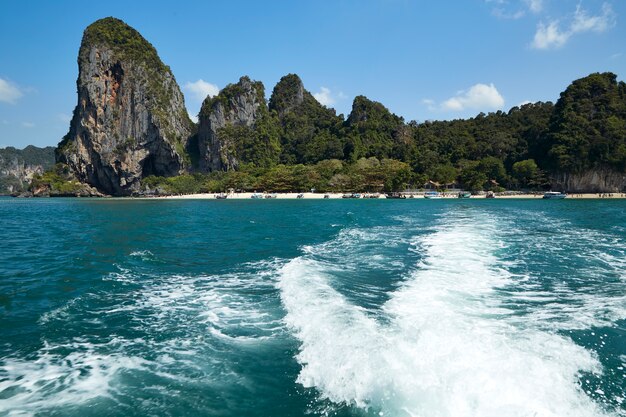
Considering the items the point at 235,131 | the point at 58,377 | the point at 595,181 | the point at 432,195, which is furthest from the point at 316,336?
the point at 235,131

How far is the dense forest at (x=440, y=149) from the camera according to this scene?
93.6m

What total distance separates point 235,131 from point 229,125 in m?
3.82

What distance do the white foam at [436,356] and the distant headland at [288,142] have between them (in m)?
95.2

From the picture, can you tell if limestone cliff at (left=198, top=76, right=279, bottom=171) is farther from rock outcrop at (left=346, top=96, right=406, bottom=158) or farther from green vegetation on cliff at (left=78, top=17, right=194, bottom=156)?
rock outcrop at (left=346, top=96, right=406, bottom=158)

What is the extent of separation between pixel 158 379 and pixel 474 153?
130m

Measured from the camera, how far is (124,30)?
164 m

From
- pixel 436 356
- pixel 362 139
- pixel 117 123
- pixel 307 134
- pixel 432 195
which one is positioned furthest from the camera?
pixel 307 134

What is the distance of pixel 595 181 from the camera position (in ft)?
303

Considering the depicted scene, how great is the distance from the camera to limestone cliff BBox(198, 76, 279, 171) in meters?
156

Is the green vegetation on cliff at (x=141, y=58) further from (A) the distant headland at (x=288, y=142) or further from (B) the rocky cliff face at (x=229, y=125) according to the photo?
(B) the rocky cliff face at (x=229, y=125)

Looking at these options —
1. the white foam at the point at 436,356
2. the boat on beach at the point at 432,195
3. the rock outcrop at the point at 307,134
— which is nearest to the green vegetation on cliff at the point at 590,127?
the boat on beach at the point at 432,195

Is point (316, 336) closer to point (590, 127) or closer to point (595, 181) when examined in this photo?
point (595, 181)

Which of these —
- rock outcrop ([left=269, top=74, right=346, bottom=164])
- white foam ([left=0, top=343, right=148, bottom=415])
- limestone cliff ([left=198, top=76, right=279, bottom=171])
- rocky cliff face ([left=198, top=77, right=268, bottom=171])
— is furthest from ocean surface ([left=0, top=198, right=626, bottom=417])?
rocky cliff face ([left=198, top=77, right=268, bottom=171])

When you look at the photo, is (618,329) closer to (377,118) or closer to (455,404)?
(455,404)
